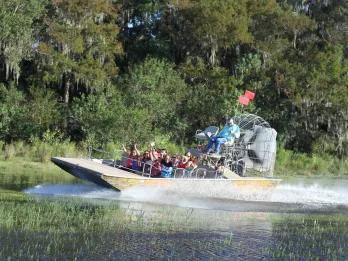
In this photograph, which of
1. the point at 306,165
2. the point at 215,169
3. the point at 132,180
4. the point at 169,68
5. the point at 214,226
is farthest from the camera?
the point at 169,68

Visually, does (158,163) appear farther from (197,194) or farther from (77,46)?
(77,46)

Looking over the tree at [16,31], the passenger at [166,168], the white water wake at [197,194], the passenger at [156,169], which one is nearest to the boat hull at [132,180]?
the white water wake at [197,194]

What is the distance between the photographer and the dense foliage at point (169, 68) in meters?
36.3

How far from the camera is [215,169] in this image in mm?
21422

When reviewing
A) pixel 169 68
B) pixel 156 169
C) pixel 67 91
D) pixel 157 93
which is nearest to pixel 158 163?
pixel 156 169

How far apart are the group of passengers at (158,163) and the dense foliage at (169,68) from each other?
11602mm

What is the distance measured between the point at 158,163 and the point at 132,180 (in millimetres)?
1977

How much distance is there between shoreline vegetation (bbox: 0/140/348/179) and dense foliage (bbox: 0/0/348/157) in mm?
1490

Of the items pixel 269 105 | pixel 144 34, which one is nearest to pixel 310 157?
pixel 269 105

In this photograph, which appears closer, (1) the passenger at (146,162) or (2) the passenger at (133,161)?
(1) the passenger at (146,162)

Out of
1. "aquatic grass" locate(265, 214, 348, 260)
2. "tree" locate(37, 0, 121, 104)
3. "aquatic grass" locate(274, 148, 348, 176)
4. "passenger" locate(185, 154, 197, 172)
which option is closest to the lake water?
"aquatic grass" locate(265, 214, 348, 260)

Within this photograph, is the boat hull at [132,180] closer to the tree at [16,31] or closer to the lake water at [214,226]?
the lake water at [214,226]

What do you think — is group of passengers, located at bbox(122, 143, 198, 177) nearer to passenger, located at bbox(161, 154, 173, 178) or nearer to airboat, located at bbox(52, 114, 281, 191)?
passenger, located at bbox(161, 154, 173, 178)

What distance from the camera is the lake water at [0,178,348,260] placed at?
11.5 meters
